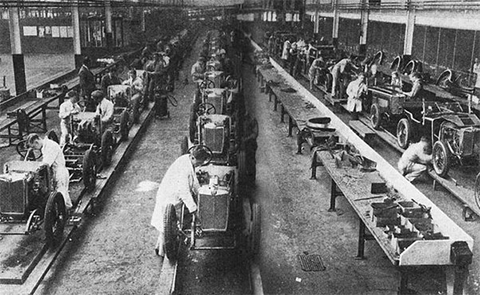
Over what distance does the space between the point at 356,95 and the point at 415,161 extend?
4591mm

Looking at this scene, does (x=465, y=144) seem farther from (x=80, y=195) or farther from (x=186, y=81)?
(x=186, y=81)

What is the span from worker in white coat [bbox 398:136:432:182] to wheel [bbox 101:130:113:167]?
5.69 metres

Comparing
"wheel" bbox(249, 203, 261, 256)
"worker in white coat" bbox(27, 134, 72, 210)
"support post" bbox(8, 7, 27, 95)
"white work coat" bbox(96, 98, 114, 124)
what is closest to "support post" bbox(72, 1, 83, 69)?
"support post" bbox(8, 7, 27, 95)

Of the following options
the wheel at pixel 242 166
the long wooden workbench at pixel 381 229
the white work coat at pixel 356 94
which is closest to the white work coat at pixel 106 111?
the wheel at pixel 242 166

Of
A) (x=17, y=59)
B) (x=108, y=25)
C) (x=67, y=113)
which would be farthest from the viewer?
(x=108, y=25)

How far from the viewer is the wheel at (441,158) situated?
891 centimetres

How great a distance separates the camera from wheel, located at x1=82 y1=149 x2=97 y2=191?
8.66m

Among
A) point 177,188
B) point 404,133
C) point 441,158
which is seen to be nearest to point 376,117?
point 404,133

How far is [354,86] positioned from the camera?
546 inches

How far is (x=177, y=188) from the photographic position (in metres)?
6.31

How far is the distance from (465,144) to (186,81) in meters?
15.9

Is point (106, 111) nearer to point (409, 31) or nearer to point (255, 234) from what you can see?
point (255, 234)

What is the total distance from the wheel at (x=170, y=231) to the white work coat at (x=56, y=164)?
6.94 feet

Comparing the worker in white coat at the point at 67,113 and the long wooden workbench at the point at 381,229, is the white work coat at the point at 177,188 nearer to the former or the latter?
the long wooden workbench at the point at 381,229
